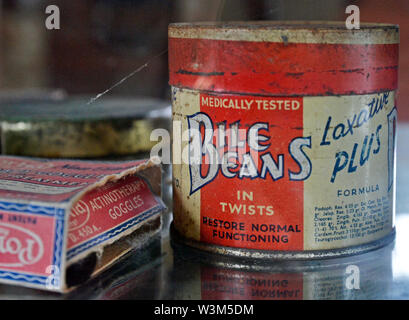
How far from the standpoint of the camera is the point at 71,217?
65 cm

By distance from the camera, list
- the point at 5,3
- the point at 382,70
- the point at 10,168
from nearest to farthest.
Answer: the point at 382,70, the point at 10,168, the point at 5,3

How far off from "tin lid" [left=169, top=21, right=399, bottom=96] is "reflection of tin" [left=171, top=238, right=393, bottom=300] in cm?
19

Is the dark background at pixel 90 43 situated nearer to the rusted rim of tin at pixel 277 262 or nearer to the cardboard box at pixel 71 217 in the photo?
the cardboard box at pixel 71 217

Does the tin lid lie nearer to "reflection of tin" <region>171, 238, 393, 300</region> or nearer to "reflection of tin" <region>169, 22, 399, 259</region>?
"reflection of tin" <region>169, 22, 399, 259</region>

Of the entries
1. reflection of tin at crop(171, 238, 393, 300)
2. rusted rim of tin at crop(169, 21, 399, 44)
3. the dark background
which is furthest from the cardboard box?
the dark background

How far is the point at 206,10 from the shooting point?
84.4 inches

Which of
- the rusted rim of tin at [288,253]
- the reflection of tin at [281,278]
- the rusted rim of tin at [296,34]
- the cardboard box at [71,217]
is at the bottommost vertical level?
the reflection of tin at [281,278]

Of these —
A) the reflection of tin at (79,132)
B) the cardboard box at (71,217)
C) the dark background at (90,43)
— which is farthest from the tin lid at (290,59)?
the dark background at (90,43)

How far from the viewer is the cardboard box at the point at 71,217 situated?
604 millimetres

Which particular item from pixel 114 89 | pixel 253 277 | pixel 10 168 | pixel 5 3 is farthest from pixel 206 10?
pixel 253 277

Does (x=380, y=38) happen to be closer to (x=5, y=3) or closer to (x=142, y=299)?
(x=142, y=299)

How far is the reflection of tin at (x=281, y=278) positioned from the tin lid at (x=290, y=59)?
0.19 m

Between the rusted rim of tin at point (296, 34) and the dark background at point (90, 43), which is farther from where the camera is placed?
the dark background at point (90, 43)

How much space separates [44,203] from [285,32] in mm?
300
